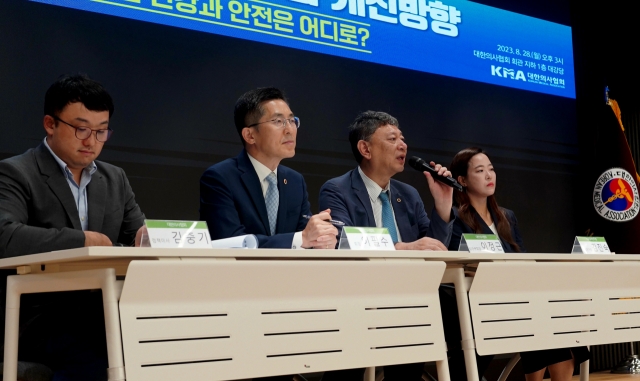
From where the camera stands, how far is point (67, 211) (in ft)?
7.05

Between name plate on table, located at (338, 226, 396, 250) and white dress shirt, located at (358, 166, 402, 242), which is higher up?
white dress shirt, located at (358, 166, 402, 242)

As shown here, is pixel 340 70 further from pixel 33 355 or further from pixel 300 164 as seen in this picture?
pixel 33 355

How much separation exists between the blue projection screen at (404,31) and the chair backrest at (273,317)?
6.60 feet

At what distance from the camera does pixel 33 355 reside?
1.87m

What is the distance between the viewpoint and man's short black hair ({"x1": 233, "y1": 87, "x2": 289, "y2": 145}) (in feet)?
8.98

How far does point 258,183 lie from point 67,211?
73 centimetres

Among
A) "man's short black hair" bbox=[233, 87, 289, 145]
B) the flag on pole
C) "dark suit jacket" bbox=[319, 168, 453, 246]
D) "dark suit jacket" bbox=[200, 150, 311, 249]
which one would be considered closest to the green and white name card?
"dark suit jacket" bbox=[200, 150, 311, 249]

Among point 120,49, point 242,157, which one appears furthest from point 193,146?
point 242,157

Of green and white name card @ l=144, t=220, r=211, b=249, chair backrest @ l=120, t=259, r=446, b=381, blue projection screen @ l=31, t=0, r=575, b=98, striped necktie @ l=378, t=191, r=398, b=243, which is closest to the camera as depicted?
chair backrest @ l=120, t=259, r=446, b=381

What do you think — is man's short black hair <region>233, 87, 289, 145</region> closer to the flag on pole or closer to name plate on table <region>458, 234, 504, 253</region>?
name plate on table <region>458, 234, 504, 253</region>

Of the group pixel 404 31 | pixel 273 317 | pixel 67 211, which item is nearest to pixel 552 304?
pixel 273 317

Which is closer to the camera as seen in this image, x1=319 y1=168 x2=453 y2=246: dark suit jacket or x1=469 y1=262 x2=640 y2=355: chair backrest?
x1=469 y1=262 x2=640 y2=355: chair backrest

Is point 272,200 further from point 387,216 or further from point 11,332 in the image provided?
point 11,332

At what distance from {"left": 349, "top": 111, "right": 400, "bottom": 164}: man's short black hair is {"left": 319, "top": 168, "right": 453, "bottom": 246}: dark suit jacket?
0.54 ft
